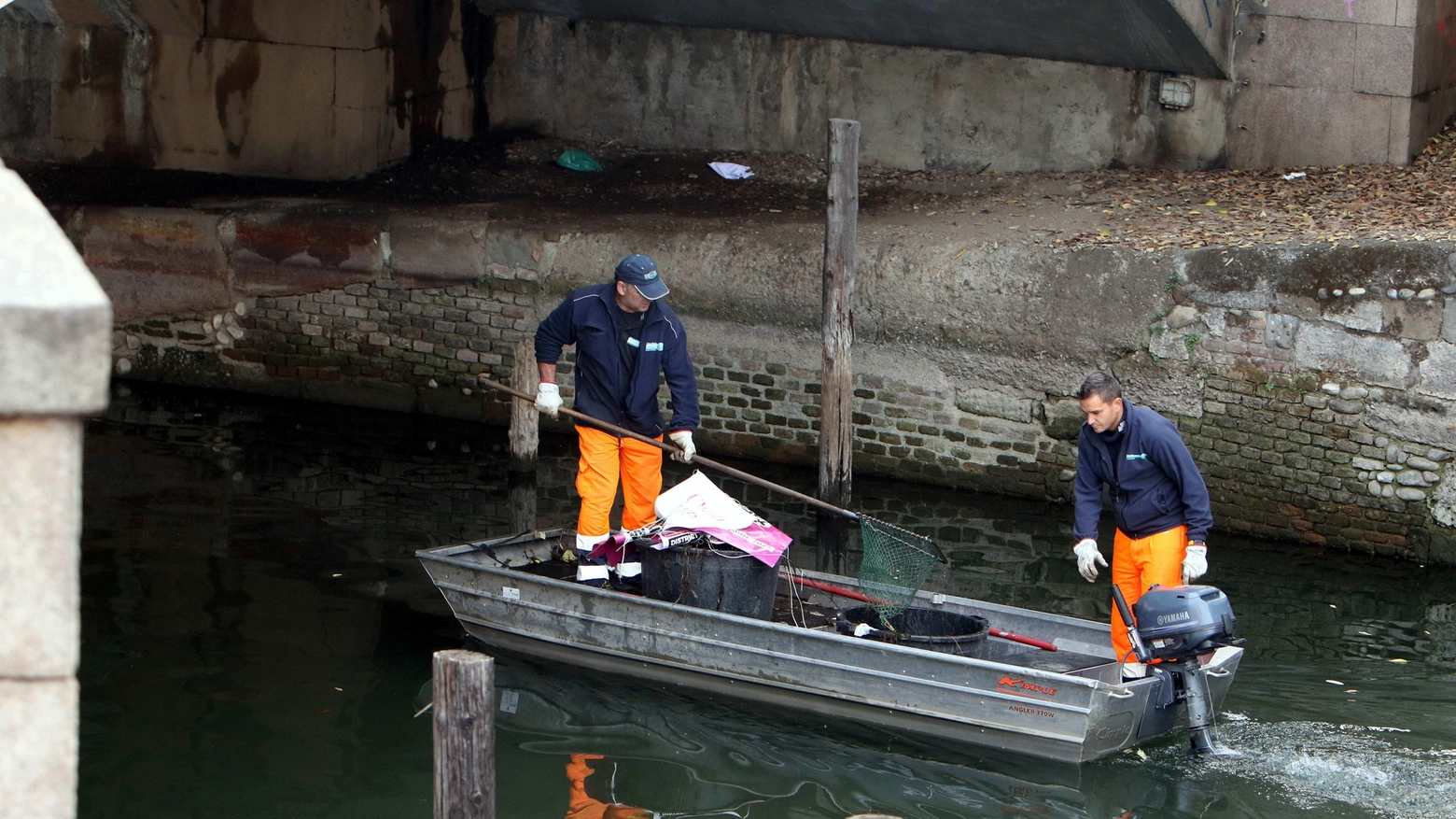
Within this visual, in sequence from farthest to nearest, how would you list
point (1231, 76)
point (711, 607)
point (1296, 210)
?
point (1231, 76) < point (1296, 210) < point (711, 607)

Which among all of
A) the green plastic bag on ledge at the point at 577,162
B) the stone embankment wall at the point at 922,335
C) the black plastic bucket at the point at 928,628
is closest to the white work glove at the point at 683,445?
the black plastic bucket at the point at 928,628

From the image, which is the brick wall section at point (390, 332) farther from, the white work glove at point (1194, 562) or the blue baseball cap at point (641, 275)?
the white work glove at point (1194, 562)

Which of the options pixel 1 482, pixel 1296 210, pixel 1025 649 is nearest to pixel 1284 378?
pixel 1296 210

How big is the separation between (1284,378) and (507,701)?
227 inches

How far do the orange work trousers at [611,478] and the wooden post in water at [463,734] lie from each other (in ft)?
9.38

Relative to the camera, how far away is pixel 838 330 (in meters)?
10.4

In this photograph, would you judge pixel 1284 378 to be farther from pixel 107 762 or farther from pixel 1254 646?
pixel 107 762

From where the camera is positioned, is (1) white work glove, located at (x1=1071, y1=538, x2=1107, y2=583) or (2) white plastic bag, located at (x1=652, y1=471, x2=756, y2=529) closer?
(1) white work glove, located at (x1=1071, y1=538, x2=1107, y2=583)

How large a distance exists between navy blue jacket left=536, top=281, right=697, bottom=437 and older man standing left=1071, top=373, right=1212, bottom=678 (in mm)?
2308

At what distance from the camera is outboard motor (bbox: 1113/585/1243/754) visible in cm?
638

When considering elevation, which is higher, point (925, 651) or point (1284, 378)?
point (1284, 378)

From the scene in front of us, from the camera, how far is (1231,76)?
1291 cm

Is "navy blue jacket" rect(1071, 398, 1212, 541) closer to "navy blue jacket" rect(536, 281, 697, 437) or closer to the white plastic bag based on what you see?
the white plastic bag

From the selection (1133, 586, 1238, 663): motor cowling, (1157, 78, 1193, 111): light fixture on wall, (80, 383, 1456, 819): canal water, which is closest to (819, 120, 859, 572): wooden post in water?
(80, 383, 1456, 819): canal water
